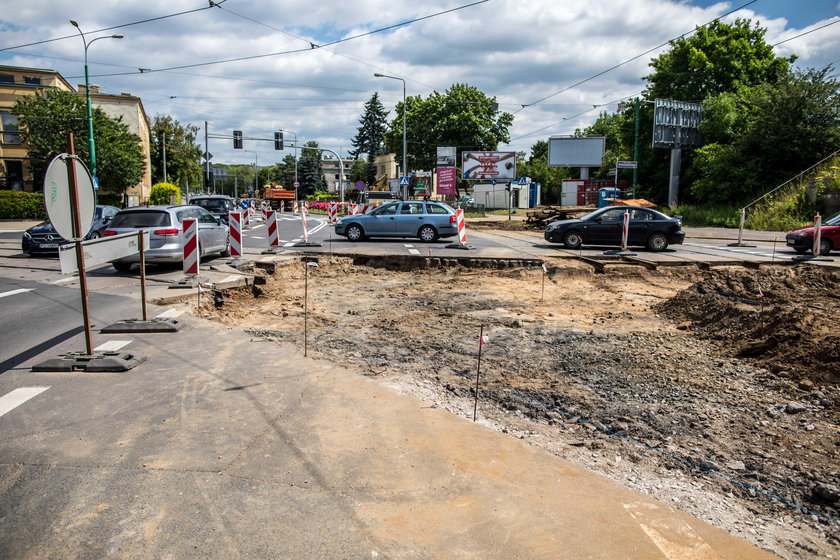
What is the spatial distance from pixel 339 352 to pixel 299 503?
389cm

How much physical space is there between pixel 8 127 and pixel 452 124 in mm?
39093

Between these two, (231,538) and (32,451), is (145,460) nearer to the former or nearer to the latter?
(32,451)

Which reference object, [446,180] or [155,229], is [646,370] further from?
[446,180]

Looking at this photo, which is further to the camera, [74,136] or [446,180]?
[446,180]

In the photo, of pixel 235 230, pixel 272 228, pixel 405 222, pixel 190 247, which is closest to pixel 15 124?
pixel 272 228

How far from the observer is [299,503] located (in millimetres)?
3566

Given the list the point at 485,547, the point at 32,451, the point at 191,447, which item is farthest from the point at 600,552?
the point at 32,451

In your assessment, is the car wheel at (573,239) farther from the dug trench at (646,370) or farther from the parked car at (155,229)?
the parked car at (155,229)

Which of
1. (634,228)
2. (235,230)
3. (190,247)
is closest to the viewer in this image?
(190,247)

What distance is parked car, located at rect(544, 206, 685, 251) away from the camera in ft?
63.1

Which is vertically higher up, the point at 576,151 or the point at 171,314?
the point at 576,151

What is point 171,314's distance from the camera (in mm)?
8836

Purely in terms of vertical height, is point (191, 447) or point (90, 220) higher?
point (90, 220)

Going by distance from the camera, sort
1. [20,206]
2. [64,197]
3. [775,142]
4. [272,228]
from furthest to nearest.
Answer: [20,206] < [775,142] < [272,228] < [64,197]
